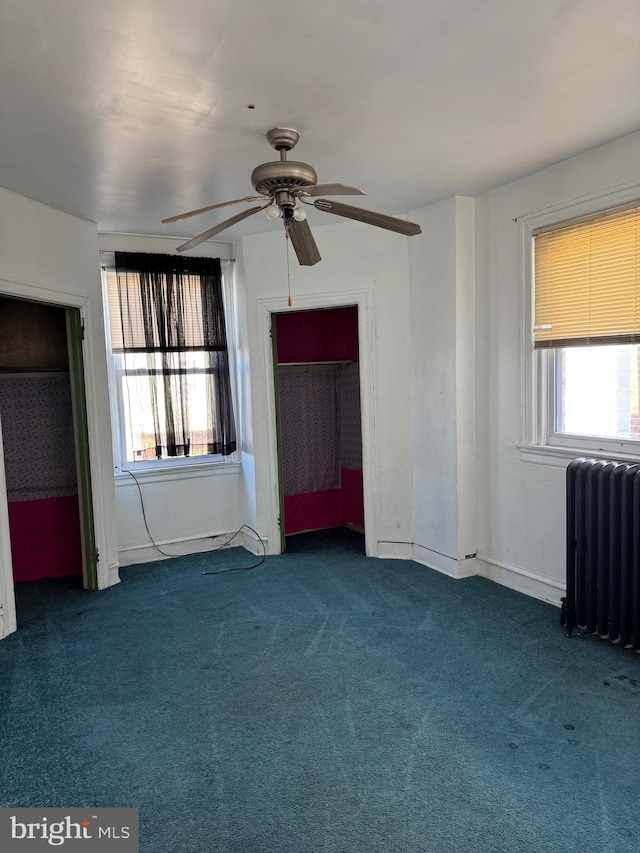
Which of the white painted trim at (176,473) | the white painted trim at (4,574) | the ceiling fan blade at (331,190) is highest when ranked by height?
the ceiling fan blade at (331,190)

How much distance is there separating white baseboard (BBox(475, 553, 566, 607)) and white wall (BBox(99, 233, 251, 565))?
221 cm

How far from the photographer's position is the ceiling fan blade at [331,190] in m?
2.45

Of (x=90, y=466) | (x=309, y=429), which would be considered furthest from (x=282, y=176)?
(x=309, y=429)

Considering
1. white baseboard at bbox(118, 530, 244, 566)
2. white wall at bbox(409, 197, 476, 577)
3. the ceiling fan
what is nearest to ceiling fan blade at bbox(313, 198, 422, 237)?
the ceiling fan

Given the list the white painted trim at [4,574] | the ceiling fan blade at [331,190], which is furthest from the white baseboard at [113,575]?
the ceiling fan blade at [331,190]

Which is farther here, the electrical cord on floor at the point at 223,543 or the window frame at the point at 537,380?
the electrical cord on floor at the point at 223,543

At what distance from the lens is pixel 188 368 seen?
16.8 ft

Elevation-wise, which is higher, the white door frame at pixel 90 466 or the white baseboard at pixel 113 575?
the white door frame at pixel 90 466

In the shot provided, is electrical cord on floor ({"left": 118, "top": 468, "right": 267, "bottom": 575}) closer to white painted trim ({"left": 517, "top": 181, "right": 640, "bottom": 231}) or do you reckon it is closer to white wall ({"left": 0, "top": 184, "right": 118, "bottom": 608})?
white wall ({"left": 0, "top": 184, "right": 118, "bottom": 608})

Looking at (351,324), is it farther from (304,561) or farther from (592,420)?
(592,420)

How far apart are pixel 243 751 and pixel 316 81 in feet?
9.20

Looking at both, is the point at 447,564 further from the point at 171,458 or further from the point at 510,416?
the point at 171,458

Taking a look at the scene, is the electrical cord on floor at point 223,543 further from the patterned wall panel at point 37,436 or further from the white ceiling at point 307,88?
the white ceiling at point 307,88

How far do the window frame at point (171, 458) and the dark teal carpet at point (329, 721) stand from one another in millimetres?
1269
